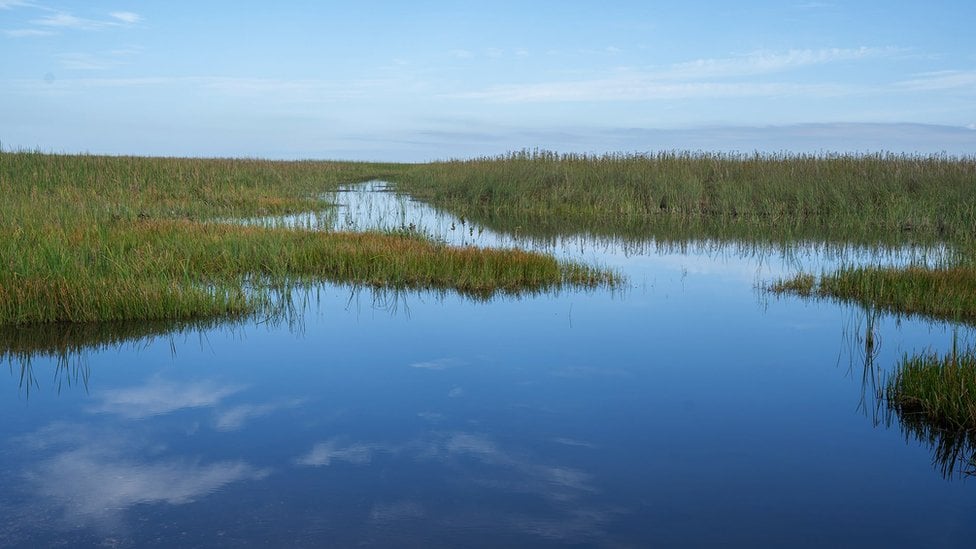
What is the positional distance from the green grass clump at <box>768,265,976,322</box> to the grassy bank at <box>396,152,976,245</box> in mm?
5302

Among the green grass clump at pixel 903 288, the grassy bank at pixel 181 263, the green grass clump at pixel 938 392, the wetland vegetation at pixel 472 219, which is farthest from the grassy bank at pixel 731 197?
the green grass clump at pixel 938 392

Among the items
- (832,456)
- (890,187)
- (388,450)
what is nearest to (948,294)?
(832,456)

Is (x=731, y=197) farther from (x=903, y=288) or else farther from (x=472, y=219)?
(x=903, y=288)

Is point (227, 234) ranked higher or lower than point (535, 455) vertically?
higher

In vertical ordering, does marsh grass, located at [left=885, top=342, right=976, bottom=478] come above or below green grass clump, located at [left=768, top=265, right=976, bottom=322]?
below

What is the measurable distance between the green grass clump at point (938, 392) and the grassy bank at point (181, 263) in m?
5.36

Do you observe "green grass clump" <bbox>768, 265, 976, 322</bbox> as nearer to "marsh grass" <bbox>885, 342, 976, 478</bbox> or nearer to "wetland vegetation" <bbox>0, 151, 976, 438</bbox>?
"wetland vegetation" <bbox>0, 151, 976, 438</bbox>

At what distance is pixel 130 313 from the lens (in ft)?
27.8

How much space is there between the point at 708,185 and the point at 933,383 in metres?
17.0

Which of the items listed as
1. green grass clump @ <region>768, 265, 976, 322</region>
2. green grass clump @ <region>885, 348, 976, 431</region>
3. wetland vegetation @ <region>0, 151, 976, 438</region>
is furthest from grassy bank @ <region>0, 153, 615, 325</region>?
green grass clump @ <region>885, 348, 976, 431</region>

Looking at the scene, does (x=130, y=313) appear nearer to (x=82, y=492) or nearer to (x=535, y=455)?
(x=82, y=492)

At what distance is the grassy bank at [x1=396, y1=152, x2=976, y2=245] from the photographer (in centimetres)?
1802

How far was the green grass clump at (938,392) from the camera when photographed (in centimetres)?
572

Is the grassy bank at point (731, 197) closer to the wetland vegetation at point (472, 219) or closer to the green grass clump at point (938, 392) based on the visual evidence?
the wetland vegetation at point (472, 219)
